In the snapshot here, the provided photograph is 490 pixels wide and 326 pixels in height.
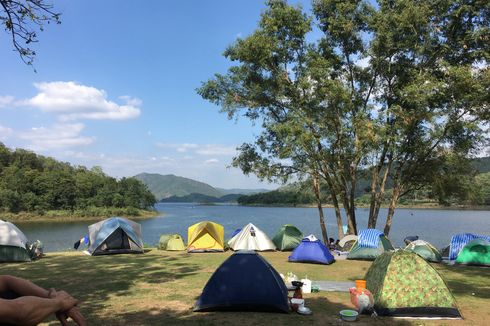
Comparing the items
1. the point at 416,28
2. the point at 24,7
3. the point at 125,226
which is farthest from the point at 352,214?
the point at 24,7

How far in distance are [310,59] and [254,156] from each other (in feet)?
19.0

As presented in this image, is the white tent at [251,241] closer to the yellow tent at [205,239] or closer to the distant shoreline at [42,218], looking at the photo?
the yellow tent at [205,239]

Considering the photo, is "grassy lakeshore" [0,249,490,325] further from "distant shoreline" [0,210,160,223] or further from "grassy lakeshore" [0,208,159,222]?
"grassy lakeshore" [0,208,159,222]

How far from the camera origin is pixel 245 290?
25.0ft

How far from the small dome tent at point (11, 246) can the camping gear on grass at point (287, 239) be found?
10.4m

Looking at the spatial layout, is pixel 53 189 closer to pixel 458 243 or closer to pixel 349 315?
pixel 458 243

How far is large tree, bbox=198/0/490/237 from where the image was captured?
57.2 ft

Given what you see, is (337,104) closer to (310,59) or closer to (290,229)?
(310,59)

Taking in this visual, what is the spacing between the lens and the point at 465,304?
8.41 m

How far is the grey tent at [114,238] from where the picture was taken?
16766 millimetres

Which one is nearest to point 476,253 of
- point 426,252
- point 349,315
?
point 426,252

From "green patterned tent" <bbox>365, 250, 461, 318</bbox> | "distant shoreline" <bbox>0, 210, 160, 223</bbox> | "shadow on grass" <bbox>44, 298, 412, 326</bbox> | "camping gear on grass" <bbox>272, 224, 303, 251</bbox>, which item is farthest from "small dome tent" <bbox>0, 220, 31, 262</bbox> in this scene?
"distant shoreline" <bbox>0, 210, 160, 223</bbox>

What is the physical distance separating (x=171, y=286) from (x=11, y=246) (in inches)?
305

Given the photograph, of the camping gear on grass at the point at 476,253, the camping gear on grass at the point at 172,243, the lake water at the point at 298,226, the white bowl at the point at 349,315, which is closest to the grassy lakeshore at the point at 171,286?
the white bowl at the point at 349,315
